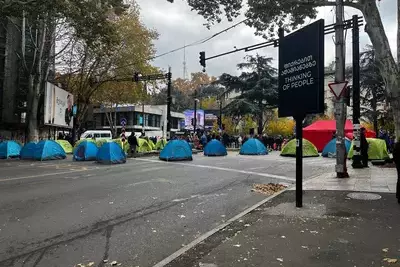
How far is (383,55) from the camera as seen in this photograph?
11.1 metres

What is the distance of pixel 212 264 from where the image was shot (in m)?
4.94

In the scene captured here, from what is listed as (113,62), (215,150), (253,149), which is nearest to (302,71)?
(215,150)

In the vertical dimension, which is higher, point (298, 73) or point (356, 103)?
point (356, 103)

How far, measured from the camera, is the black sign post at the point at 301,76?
786 cm

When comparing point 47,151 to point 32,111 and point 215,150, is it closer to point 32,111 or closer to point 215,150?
point 32,111

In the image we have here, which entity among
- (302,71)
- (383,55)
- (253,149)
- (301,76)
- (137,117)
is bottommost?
(253,149)

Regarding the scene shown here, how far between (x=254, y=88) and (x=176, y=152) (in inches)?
1052

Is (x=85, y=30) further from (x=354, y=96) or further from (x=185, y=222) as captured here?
(x=185, y=222)

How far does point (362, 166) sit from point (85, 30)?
14203mm

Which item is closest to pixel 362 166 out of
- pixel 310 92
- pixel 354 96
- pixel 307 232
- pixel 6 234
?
pixel 354 96

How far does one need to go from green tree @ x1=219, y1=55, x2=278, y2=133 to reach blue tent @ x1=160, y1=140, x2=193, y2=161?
2466 cm

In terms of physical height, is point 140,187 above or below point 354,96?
below

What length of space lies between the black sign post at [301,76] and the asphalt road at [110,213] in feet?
7.84

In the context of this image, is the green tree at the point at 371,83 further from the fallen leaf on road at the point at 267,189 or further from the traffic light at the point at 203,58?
the fallen leaf on road at the point at 267,189
